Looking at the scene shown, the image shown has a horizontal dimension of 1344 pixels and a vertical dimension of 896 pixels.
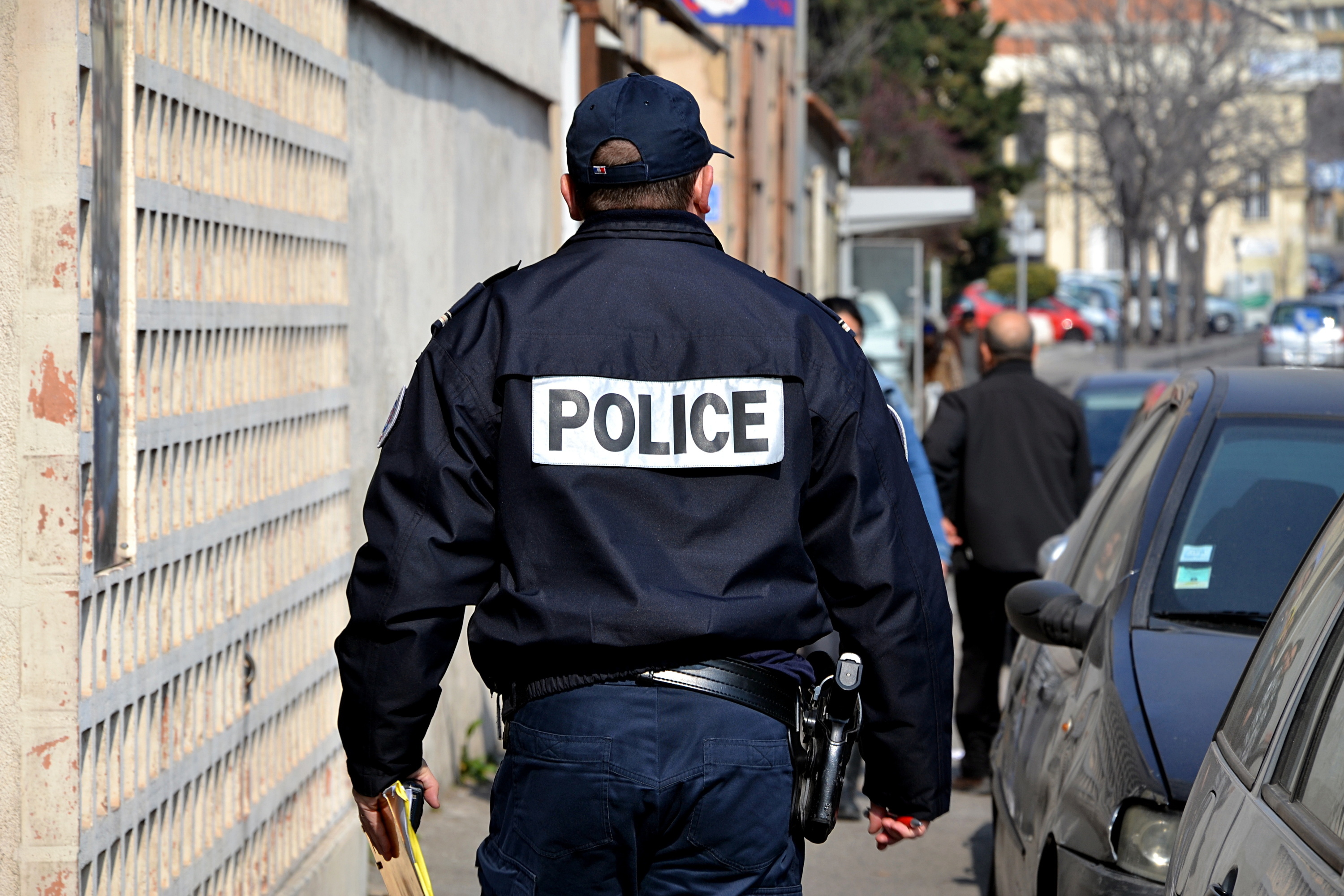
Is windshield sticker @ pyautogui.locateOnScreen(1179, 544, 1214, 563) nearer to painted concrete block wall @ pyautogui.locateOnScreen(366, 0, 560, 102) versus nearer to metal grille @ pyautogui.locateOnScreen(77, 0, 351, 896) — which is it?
metal grille @ pyautogui.locateOnScreen(77, 0, 351, 896)

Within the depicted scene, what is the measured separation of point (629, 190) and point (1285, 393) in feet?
7.89

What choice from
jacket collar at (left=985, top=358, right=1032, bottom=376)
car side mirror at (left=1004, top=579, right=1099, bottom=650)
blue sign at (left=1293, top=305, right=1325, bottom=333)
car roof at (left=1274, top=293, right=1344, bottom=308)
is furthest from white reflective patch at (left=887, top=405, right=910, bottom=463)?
car roof at (left=1274, top=293, right=1344, bottom=308)

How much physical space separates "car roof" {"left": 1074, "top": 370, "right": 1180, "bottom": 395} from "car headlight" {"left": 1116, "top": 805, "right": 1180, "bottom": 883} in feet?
27.6

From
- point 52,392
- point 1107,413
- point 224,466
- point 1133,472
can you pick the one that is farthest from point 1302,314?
point 52,392

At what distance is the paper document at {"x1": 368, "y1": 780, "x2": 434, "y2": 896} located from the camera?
2.86 meters

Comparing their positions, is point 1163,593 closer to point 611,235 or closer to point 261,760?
point 611,235

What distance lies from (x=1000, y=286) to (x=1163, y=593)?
178ft

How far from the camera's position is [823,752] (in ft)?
9.11

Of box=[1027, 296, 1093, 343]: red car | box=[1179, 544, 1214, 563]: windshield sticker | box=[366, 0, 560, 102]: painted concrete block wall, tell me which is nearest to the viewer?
box=[1179, 544, 1214, 563]: windshield sticker

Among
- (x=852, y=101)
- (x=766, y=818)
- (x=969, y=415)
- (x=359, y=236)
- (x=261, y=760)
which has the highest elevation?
(x=852, y=101)

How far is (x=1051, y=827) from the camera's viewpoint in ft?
12.1

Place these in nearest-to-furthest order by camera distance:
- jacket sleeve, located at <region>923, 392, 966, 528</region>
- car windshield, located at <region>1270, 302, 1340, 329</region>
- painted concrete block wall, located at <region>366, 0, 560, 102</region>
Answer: painted concrete block wall, located at <region>366, 0, 560, 102</region> < jacket sleeve, located at <region>923, 392, 966, 528</region> < car windshield, located at <region>1270, 302, 1340, 329</region>

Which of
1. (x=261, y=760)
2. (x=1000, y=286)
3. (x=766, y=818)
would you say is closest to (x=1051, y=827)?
(x=766, y=818)

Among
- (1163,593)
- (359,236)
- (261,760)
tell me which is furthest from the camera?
(359,236)
